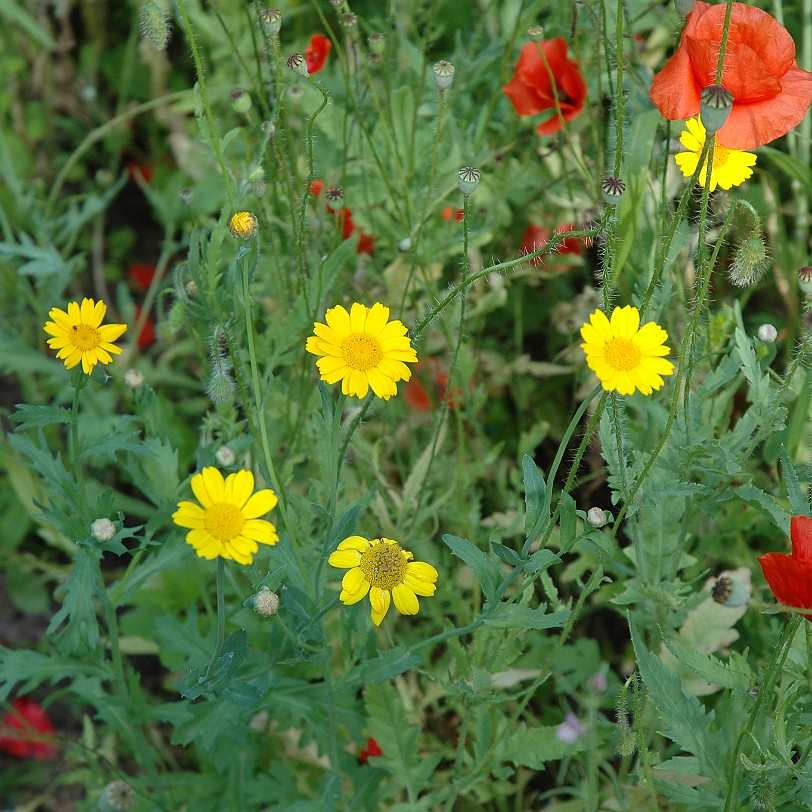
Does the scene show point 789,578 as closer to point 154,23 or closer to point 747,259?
point 747,259

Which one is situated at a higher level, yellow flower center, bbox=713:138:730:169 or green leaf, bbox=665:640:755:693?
yellow flower center, bbox=713:138:730:169

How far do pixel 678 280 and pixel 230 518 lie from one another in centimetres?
86

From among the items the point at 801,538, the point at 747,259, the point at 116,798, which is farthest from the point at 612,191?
the point at 116,798

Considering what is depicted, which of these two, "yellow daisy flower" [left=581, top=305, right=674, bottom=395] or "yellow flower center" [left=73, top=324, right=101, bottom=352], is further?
"yellow flower center" [left=73, top=324, right=101, bottom=352]

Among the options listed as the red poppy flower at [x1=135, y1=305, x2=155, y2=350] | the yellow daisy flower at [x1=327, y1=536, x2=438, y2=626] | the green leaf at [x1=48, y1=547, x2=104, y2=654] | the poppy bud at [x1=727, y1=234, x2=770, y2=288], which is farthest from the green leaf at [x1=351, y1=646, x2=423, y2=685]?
the red poppy flower at [x1=135, y1=305, x2=155, y2=350]

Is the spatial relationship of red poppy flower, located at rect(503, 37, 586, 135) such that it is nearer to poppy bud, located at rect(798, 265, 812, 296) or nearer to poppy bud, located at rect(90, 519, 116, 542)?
poppy bud, located at rect(798, 265, 812, 296)

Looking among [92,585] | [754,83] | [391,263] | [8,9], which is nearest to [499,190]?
[391,263]

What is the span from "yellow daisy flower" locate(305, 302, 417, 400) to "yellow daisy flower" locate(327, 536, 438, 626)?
0.52 ft

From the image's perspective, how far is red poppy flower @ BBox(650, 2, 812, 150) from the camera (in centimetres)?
110

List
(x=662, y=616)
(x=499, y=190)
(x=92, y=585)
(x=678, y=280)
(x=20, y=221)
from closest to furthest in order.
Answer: (x=92, y=585)
(x=662, y=616)
(x=678, y=280)
(x=499, y=190)
(x=20, y=221)

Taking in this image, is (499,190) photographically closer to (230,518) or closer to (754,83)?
(754,83)

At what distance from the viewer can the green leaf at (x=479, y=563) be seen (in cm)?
97

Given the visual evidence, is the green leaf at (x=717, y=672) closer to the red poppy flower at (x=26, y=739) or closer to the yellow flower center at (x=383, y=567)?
the yellow flower center at (x=383, y=567)

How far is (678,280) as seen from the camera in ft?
4.79
